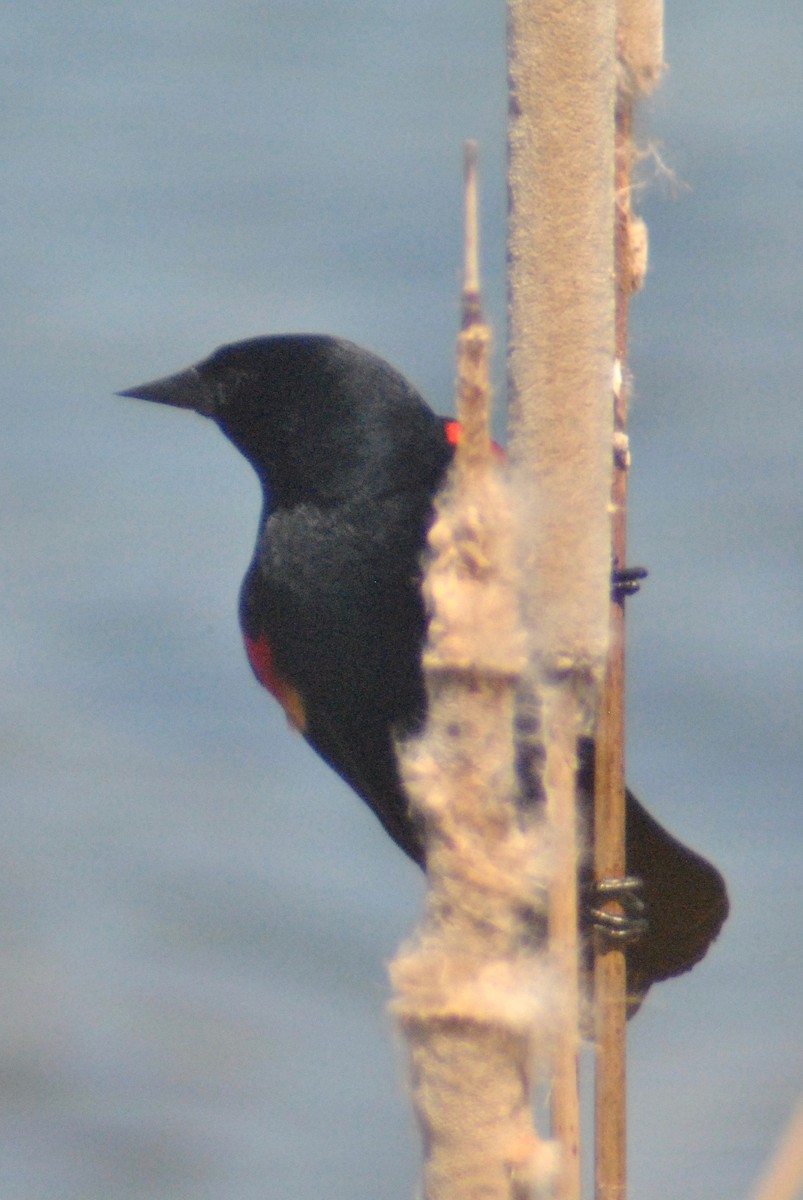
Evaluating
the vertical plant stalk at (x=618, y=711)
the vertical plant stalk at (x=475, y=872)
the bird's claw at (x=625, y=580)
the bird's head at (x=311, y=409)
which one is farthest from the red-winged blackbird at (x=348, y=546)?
the vertical plant stalk at (x=475, y=872)

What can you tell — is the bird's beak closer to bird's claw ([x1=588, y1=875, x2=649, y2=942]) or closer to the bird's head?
the bird's head

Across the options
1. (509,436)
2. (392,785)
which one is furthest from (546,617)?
(392,785)

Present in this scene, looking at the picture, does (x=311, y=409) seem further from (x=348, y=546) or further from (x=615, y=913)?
(x=615, y=913)

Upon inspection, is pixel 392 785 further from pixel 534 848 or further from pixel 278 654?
pixel 534 848

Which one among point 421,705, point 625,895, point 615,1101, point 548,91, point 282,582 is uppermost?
point 548,91

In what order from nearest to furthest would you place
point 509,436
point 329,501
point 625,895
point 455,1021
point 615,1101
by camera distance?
point 455,1021, point 509,436, point 615,1101, point 625,895, point 329,501

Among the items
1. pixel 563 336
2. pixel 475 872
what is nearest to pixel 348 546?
pixel 563 336
